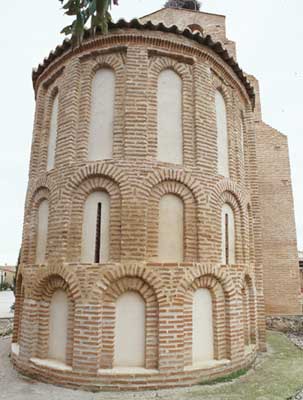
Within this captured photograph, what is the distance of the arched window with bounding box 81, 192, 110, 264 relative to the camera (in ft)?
20.7

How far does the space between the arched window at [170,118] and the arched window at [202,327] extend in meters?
2.71

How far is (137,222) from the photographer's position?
619 centimetres

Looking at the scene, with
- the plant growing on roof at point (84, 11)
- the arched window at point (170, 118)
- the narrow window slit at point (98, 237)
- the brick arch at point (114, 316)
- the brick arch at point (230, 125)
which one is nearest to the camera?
the plant growing on roof at point (84, 11)

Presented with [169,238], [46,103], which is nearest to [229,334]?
[169,238]

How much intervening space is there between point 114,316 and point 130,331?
1.28 feet

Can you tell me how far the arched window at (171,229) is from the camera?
6.36 m

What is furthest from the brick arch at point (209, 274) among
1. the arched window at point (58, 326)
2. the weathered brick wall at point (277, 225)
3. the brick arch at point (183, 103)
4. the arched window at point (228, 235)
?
the weathered brick wall at point (277, 225)

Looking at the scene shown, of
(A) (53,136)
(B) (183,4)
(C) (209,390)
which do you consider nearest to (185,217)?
(C) (209,390)

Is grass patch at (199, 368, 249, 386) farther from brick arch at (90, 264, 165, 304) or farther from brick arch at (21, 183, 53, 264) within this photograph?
brick arch at (21, 183, 53, 264)

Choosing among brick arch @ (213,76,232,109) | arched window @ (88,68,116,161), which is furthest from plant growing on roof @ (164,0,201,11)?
arched window @ (88,68,116,161)

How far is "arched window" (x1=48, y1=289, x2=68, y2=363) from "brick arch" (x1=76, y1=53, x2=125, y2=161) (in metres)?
2.77

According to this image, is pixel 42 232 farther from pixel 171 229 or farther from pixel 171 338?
pixel 171 338

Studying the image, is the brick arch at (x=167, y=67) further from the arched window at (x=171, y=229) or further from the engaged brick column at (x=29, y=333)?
the engaged brick column at (x=29, y=333)

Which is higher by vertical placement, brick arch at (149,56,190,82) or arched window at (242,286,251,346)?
brick arch at (149,56,190,82)
